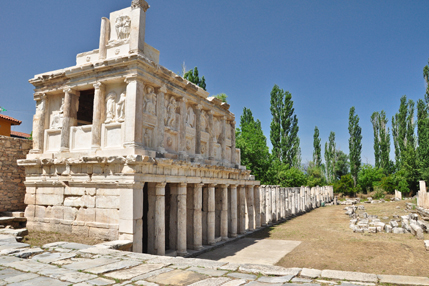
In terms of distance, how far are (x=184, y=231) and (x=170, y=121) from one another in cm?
447

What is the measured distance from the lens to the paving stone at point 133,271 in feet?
20.1

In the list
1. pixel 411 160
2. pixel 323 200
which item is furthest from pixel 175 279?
pixel 411 160

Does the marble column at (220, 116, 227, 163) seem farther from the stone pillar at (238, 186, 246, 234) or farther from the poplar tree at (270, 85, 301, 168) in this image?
the poplar tree at (270, 85, 301, 168)

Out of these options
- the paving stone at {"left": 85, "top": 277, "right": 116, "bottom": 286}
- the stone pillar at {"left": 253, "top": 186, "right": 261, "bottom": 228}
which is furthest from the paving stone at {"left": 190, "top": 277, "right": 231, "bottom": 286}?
the stone pillar at {"left": 253, "top": 186, "right": 261, "bottom": 228}

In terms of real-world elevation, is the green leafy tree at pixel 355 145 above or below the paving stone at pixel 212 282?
above

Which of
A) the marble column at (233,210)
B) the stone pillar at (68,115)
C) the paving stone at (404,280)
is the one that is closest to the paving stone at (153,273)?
the paving stone at (404,280)

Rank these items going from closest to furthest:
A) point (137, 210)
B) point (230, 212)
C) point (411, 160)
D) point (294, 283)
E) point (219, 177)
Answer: point (294, 283)
point (137, 210)
point (219, 177)
point (230, 212)
point (411, 160)

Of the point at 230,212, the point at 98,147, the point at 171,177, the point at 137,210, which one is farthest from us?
the point at 230,212

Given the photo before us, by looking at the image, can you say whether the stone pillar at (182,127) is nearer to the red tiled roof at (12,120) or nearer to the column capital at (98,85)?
the column capital at (98,85)

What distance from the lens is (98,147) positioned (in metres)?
11.7

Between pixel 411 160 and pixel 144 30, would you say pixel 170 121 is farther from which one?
pixel 411 160

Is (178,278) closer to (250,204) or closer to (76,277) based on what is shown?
(76,277)

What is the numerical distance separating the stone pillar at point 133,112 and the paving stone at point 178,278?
5398mm

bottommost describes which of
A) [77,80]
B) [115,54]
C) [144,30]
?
[77,80]
